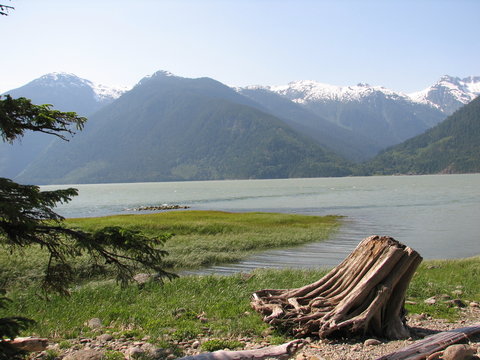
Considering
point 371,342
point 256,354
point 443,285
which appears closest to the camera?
point 256,354

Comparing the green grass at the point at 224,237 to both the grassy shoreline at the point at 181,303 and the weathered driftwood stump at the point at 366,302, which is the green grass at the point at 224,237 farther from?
the weathered driftwood stump at the point at 366,302

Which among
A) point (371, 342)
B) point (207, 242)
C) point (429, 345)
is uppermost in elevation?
point (429, 345)

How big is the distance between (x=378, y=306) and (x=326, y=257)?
823 inches

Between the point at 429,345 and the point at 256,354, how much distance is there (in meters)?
4.07

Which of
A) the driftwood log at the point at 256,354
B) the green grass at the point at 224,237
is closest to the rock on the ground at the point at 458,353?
the driftwood log at the point at 256,354

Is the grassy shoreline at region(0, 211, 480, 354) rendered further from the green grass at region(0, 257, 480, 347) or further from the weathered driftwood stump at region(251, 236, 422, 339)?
the weathered driftwood stump at region(251, 236, 422, 339)

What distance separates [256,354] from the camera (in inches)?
382

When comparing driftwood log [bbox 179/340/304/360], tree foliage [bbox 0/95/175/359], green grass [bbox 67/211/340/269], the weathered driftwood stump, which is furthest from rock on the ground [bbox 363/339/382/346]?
green grass [bbox 67/211/340/269]

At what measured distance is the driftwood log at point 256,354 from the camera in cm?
945

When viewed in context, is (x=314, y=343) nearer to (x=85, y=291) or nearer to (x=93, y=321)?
(x=93, y=321)

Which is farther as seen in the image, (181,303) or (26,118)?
(181,303)

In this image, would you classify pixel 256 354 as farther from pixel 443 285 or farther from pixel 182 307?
pixel 443 285

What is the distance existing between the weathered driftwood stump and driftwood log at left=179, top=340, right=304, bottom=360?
142cm

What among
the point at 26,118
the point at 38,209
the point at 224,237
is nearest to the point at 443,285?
the point at 38,209
